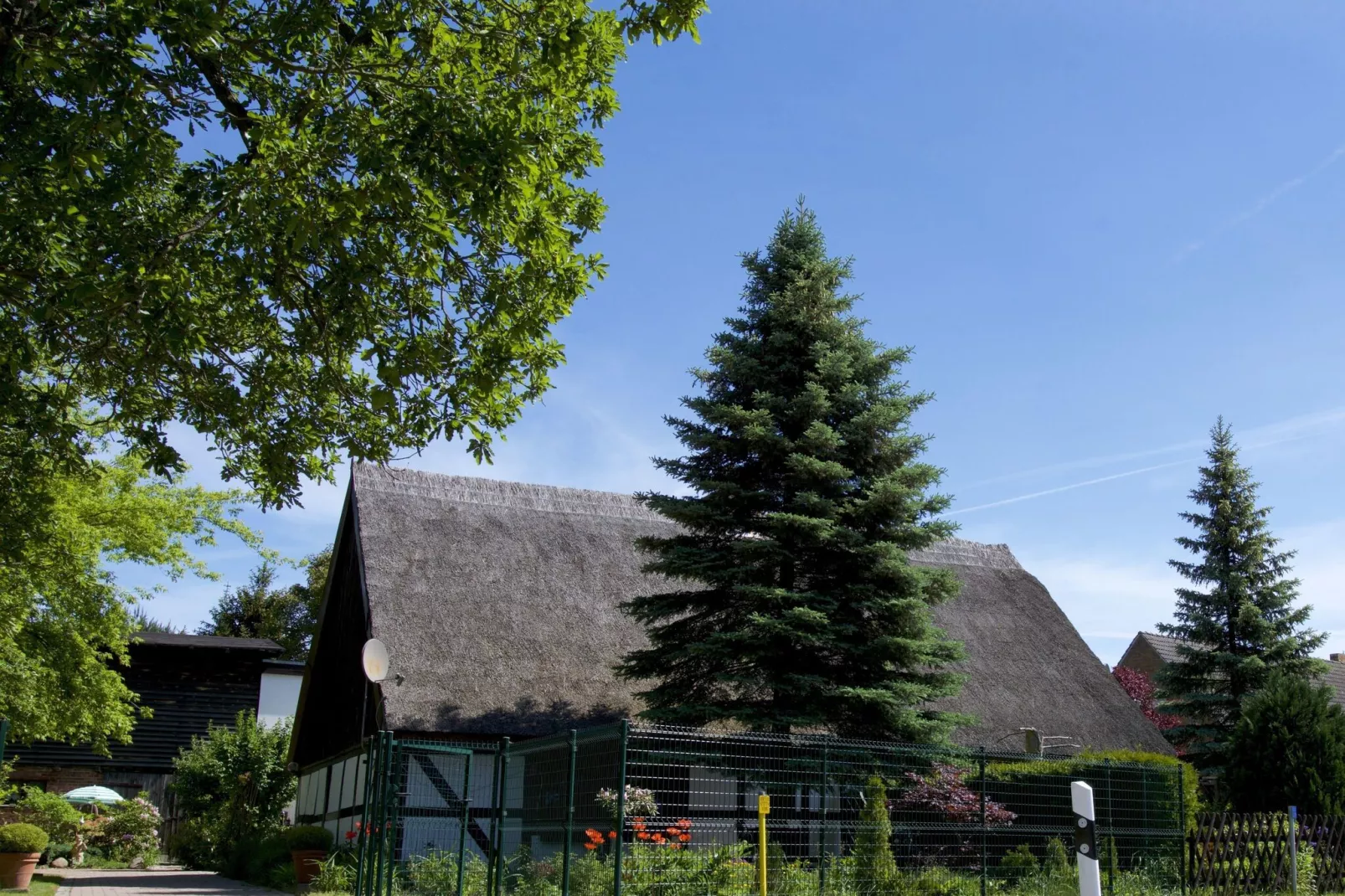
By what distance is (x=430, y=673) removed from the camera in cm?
1683

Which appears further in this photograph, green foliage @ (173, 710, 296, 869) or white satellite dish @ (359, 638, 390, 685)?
green foliage @ (173, 710, 296, 869)

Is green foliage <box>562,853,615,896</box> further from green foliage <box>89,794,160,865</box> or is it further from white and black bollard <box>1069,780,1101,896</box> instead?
green foliage <box>89,794,160,865</box>

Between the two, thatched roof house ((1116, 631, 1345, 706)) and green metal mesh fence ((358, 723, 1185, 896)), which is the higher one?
thatched roof house ((1116, 631, 1345, 706))

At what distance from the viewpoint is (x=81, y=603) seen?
16.6 metres

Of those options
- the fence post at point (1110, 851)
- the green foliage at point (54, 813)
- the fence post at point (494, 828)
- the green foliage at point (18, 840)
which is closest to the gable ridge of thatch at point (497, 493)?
the green foliage at point (18, 840)

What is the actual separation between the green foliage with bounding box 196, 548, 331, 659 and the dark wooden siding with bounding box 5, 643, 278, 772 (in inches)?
521

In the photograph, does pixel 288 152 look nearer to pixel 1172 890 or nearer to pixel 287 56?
pixel 287 56

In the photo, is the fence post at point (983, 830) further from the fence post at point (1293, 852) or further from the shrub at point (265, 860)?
the shrub at point (265, 860)

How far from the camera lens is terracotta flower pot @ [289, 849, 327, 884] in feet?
51.0

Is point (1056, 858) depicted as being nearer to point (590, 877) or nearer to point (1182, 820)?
point (1182, 820)

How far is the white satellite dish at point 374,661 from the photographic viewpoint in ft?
47.8

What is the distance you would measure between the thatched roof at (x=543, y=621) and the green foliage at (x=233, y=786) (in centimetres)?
633

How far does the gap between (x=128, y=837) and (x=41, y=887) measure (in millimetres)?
8953

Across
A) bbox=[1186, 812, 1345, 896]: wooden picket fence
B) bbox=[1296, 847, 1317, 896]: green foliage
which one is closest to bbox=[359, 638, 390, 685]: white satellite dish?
bbox=[1186, 812, 1345, 896]: wooden picket fence
